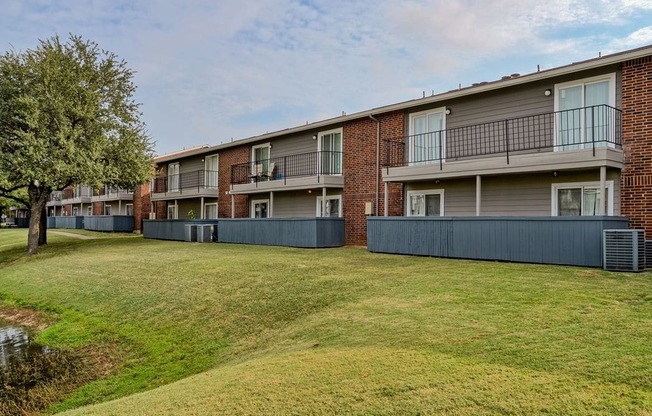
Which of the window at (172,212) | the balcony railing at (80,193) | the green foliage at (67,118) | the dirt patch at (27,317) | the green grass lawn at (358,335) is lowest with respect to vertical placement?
the dirt patch at (27,317)

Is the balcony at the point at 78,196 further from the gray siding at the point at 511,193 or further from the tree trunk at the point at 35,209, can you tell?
the gray siding at the point at 511,193

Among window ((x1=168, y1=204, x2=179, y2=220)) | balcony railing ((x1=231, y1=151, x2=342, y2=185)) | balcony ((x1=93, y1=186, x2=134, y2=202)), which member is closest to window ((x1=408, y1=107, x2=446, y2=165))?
balcony railing ((x1=231, y1=151, x2=342, y2=185))

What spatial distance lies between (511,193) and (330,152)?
779 centimetres

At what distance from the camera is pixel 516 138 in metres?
13.1

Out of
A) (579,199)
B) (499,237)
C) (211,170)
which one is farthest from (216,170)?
(579,199)

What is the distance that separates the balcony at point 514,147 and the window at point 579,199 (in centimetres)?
95

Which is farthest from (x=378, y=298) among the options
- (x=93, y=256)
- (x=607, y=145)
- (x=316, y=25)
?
(x=93, y=256)

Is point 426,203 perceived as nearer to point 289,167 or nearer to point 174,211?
point 289,167

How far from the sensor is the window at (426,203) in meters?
15.0

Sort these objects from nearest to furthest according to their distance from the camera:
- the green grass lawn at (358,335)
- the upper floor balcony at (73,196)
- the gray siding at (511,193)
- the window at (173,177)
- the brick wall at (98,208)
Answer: the green grass lawn at (358,335) < the gray siding at (511,193) < the window at (173,177) < the brick wall at (98,208) < the upper floor balcony at (73,196)

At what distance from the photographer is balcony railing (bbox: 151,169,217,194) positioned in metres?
26.5

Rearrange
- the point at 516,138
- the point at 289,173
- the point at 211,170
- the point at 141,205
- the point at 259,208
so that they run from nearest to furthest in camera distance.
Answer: the point at 516,138 → the point at 289,173 → the point at 259,208 → the point at 211,170 → the point at 141,205

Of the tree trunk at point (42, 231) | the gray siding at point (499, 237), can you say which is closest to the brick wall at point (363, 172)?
the gray siding at point (499, 237)

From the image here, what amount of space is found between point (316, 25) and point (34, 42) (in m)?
13.0
